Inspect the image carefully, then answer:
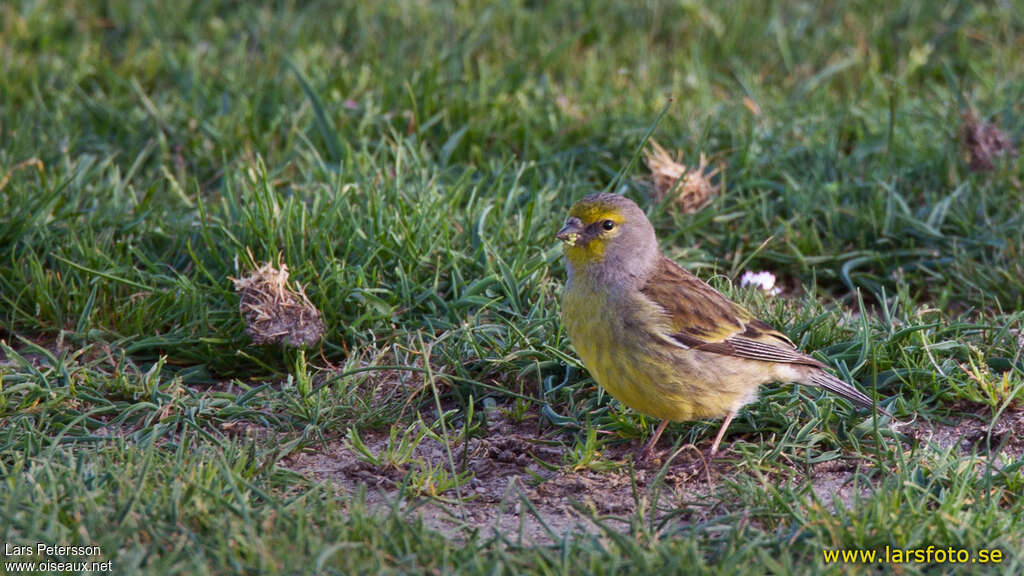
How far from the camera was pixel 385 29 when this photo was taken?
8.38 metres

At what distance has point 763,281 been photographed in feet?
19.0

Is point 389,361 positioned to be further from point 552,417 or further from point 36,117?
point 36,117

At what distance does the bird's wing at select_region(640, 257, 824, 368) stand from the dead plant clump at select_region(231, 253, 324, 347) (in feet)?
5.11

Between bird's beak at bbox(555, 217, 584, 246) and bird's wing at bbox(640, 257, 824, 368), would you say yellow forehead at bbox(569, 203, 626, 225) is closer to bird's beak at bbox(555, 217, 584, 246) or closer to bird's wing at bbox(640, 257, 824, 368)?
bird's beak at bbox(555, 217, 584, 246)

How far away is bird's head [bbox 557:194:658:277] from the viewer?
16.0 ft

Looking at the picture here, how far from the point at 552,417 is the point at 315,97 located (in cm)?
283

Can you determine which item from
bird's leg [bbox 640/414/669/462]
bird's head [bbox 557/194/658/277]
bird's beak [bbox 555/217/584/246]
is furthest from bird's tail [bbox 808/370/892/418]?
bird's beak [bbox 555/217/584/246]

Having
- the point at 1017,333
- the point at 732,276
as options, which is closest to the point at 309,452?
the point at 732,276

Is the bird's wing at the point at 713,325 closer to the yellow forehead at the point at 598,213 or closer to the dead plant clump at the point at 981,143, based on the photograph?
the yellow forehead at the point at 598,213

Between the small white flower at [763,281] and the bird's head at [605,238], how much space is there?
1007 mm

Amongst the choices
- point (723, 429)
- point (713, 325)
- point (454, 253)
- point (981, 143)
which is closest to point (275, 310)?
point (454, 253)

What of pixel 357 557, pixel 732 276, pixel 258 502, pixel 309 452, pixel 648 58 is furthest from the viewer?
pixel 648 58

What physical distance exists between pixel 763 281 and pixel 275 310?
2.37 metres

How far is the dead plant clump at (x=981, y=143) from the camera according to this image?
6590 millimetres
